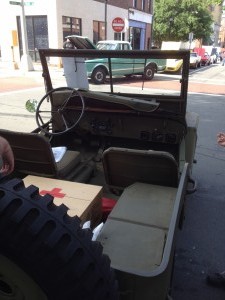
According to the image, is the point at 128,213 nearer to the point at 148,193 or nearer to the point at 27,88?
the point at 148,193

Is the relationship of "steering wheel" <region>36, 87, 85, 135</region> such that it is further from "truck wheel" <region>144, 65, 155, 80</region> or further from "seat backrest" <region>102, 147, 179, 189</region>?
"seat backrest" <region>102, 147, 179, 189</region>

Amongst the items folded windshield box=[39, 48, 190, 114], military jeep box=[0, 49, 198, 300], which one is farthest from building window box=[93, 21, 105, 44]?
military jeep box=[0, 49, 198, 300]

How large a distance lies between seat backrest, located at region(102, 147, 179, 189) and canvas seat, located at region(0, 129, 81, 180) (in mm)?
531

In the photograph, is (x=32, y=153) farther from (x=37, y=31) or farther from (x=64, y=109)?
(x=37, y=31)

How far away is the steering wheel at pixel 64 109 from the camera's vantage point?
4.06 meters

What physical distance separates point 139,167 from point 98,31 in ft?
81.2

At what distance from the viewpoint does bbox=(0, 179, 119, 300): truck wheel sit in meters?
1.25

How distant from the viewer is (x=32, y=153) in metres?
3.27

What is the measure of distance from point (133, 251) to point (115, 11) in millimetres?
28855

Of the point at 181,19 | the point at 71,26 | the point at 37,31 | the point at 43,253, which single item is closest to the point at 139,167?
the point at 43,253

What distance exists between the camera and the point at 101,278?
1.41 metres

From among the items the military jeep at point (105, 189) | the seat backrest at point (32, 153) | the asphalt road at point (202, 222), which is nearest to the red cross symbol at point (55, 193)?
the military jeep at point (105, 189)

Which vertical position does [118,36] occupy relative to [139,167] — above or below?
above

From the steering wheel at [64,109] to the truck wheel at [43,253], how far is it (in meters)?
2.70
